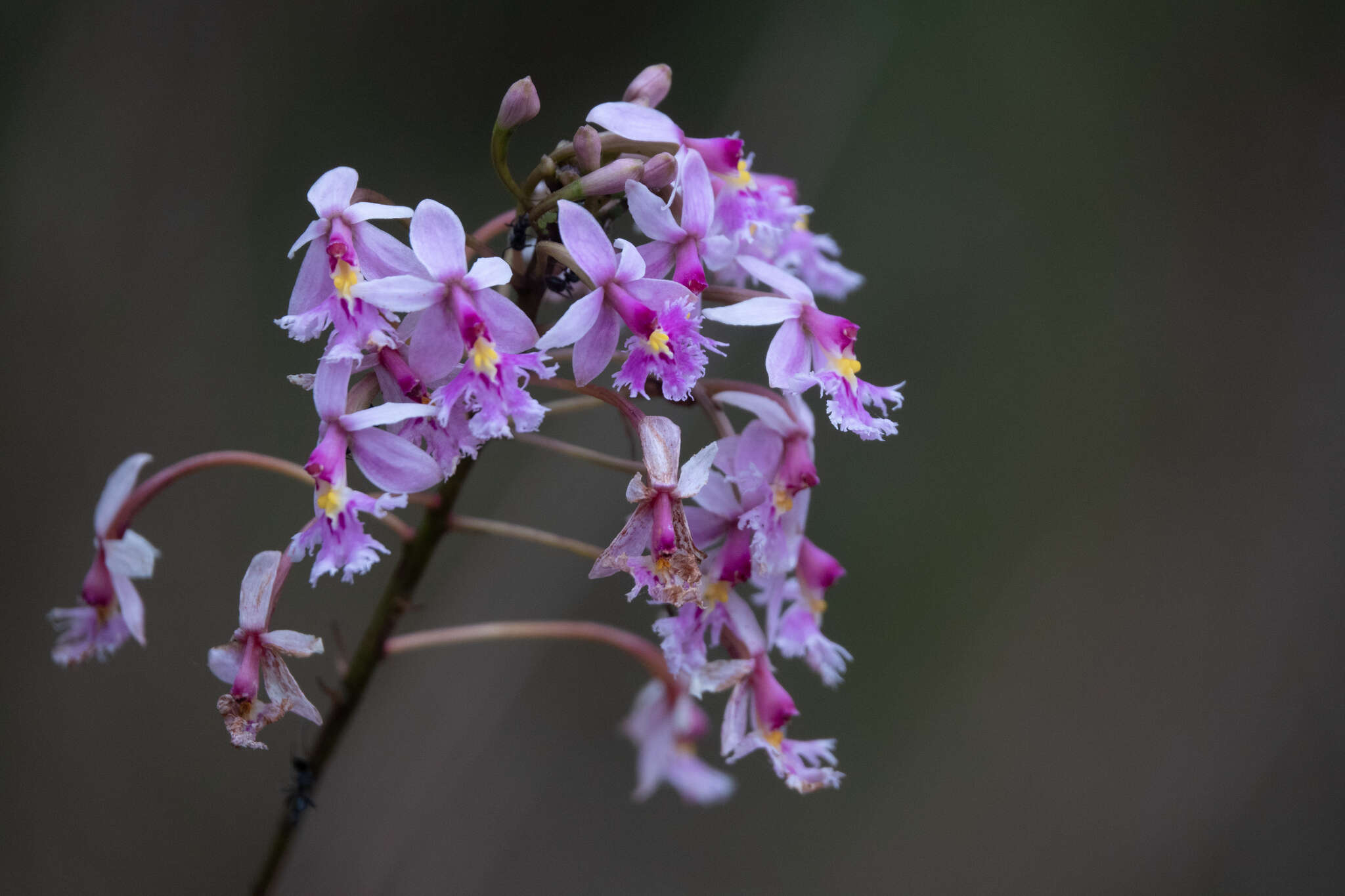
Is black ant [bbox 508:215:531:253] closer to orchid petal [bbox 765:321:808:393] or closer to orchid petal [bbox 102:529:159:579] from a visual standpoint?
orchid petal [bbox 765:321:808:393]

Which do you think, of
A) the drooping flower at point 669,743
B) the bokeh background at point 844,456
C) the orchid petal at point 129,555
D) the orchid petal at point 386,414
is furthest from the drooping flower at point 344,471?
the bokeh background at point 844,456

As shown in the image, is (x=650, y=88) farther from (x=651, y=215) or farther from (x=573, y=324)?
(x=573, y=324)

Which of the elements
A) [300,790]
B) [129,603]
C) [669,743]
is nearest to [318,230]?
[129,603]

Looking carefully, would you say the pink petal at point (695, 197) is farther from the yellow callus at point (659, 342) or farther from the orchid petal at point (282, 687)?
the orchid petal at point (282, 687)

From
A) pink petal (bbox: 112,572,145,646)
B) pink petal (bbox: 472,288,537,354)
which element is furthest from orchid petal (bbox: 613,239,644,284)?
pink petal (bbox: 112,572,145,646)

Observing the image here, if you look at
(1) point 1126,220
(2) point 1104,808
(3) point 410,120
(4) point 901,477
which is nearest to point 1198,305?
(1) point 1126,220
